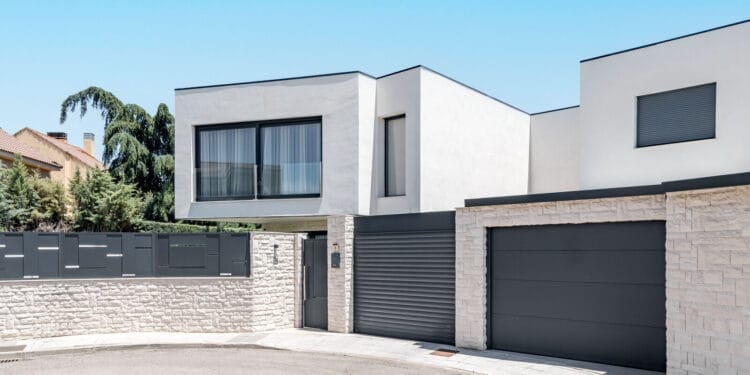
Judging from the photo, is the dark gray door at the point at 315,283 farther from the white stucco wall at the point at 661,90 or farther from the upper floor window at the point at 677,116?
the upper floor window at the point at 677,116

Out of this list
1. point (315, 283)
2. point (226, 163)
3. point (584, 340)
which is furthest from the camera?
point (226, 163)

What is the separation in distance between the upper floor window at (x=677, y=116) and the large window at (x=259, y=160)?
8.06m

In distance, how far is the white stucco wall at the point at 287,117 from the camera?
15562 mm

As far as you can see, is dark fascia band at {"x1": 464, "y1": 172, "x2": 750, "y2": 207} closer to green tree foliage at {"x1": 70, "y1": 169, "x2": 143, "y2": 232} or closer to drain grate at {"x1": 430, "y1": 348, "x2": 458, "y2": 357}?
drain grate at {"x1": 430, "y1": 348, "x2": 458, "y2": 357}

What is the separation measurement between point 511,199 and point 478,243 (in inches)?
47.6

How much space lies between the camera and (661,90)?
13.8 metres

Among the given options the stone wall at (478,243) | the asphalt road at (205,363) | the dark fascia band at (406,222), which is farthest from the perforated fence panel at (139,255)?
the stone wall at (478,243)

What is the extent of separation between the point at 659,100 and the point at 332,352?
9385 millimetres

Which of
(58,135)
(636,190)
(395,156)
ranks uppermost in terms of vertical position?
(58,135)

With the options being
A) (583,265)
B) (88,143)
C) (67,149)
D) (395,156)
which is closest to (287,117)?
(395,156)

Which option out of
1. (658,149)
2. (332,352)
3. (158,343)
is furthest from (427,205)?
(158,343)

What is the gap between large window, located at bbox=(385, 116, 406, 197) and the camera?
16.0 m

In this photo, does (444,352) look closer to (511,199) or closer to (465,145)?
(511,199)

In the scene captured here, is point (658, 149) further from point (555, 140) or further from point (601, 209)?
point (555, 140)
